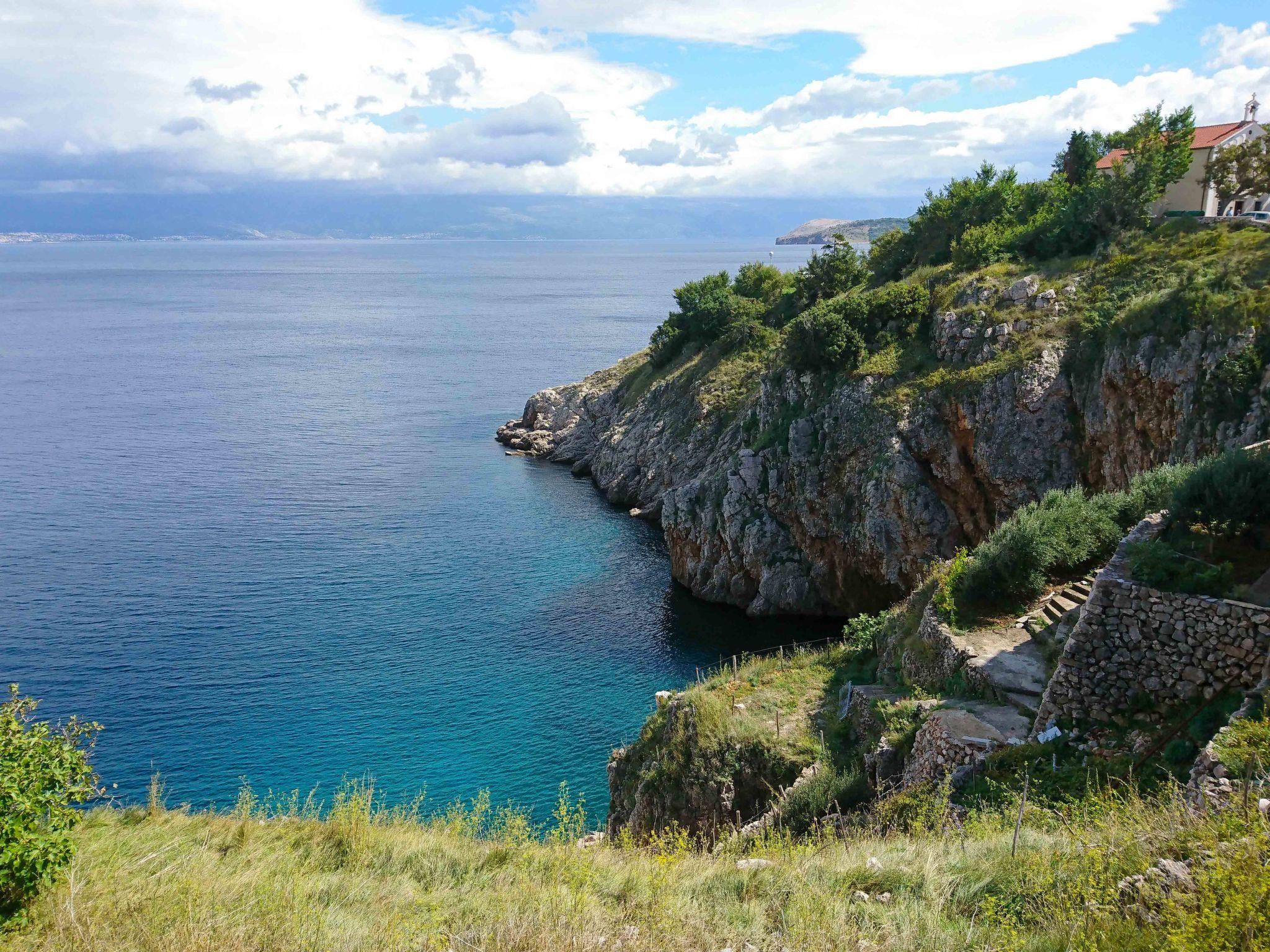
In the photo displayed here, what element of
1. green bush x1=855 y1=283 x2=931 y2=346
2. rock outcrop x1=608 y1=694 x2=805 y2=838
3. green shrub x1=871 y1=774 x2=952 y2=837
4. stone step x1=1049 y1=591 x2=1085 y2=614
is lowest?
rock outcrop x1=608 y1=694 x2=805 y2=838

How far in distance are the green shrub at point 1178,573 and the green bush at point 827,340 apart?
32.7 m

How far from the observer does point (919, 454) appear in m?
42.6

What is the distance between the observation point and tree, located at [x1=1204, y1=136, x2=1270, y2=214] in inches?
1855

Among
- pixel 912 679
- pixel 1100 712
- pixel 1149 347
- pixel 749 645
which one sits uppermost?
pixel 1149 347

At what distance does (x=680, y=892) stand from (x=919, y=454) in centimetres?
3469

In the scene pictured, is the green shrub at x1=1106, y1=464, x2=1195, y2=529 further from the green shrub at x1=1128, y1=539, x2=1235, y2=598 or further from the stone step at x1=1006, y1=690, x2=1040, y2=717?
the stone step at x1=1006, y1=690, x2=1040, y2=717

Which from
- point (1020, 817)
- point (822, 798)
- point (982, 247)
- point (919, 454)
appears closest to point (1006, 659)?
point (822, 798)

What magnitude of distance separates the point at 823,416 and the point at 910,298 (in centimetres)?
830

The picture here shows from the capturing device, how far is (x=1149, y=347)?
35.3 meters

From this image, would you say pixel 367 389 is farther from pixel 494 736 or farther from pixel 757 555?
pixel 494 736

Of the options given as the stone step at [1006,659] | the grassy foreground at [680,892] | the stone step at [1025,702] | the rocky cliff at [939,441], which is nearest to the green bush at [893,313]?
the rocky cliff at [939,441]

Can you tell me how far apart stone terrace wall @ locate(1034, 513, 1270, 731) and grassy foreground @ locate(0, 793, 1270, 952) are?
2595 mm

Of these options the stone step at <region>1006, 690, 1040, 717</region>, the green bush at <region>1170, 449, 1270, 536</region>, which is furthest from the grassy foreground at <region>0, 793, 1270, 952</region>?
the green bush at <region>1170, 449, 1270, 536</region>

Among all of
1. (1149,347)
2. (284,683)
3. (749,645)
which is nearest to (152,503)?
(284,683)
